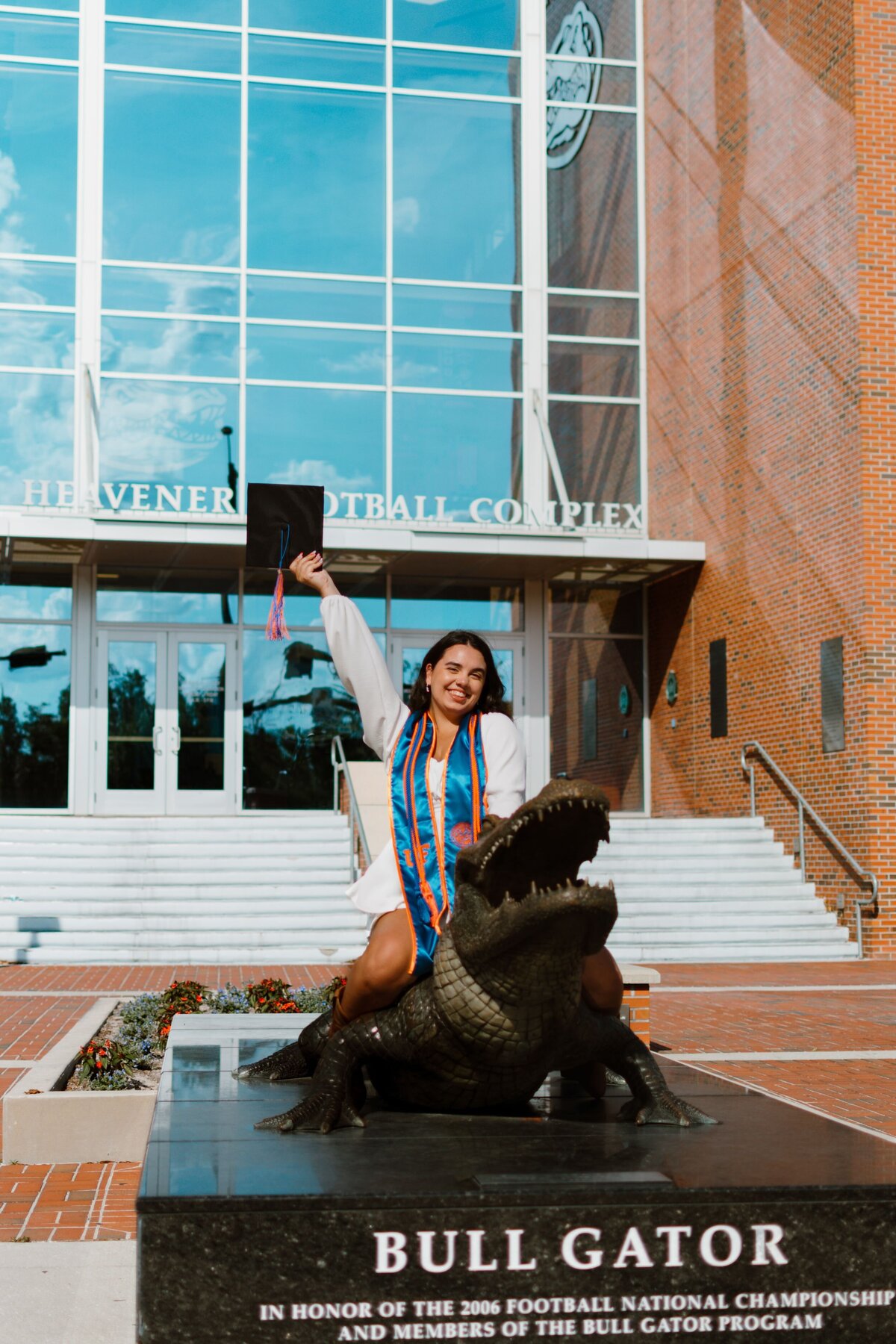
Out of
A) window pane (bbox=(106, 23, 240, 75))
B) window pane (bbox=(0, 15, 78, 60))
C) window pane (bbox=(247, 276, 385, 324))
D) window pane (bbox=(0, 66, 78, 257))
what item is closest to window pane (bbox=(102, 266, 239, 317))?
window pane (bbox=(247, 276, 385, 324))

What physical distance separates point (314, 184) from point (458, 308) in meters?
2.81

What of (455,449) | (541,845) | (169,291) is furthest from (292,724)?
(541,845)

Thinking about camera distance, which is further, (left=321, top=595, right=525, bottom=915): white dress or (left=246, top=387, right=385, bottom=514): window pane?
(left=246, top=387, right=385, bottom=514): window pane

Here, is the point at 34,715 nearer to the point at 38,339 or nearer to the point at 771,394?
the point at 38,339

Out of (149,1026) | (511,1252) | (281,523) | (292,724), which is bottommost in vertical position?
(149,1026)

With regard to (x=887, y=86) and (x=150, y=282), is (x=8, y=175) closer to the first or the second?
(x=150, y=282)

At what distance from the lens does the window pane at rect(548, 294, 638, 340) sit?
2300 centimetres

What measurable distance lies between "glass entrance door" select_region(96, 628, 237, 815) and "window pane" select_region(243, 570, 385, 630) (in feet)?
2.00

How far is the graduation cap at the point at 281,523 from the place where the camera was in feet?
13.6

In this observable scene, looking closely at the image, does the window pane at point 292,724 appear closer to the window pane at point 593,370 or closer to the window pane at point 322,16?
the window pane at point 593,370

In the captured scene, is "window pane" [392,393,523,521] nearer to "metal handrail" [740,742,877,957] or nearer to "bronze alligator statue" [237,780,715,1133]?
"metal handrail" [740,742,877,957]

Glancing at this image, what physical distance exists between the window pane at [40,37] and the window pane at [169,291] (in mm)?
3325

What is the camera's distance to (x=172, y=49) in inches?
871

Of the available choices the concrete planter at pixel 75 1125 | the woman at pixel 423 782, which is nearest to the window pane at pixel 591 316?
the concrete planter at pixel 75 1125
